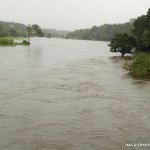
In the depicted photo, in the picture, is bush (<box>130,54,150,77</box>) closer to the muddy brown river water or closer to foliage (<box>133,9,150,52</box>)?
the muddy brown river water

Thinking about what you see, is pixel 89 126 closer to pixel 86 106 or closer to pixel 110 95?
pixel 86 106

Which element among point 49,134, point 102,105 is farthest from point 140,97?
point 49,134

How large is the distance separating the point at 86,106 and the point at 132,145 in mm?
5909

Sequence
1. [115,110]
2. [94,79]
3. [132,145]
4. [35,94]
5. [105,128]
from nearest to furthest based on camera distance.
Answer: [132,145] → [105,128] → [115,110] → [35,94] → [94,79]

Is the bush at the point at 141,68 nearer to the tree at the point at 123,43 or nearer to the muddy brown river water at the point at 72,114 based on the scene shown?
the muddy brown river water at the point at 72,114

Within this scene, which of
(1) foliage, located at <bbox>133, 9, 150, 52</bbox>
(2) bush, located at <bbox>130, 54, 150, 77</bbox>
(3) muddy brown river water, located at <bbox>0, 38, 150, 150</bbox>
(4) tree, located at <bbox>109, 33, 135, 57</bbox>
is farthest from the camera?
(4) tree, located at <bbox>109, 33, 135, 57</bbox>

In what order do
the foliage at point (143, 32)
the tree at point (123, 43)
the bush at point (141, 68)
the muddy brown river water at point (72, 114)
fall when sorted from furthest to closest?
the tree at point (123, 43) < the foliage at point (143, 32) < the bush at point (141, 68) < the muddy brown river water at point (72, 114)

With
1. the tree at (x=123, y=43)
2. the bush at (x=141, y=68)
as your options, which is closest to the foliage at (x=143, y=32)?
the tree at (x=123, y=43)

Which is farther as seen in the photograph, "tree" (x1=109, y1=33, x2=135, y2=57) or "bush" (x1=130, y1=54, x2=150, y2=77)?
"tree" (x1=109, y1=33, x2=135, y2=57)

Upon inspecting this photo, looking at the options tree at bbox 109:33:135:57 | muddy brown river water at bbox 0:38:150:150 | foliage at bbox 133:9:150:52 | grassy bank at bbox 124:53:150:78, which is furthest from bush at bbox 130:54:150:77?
tree at bbox 109:33:135:57

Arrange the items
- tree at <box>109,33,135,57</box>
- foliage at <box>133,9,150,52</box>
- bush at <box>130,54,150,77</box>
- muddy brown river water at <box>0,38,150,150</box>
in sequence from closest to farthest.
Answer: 1. muddy brown river water at <box>0,38,150,150</box>
2. bush at <box>130,54,150,77</box>
3. foliage at <box>133,9,150,52</box>
4. tree at <box>109,33,135,57</box>

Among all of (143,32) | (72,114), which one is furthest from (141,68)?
(143,32)

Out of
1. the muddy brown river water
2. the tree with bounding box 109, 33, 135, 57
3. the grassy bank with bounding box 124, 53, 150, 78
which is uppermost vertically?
the tree with bounding box 109, 33, 135, 57

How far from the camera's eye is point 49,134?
41.0 ft
